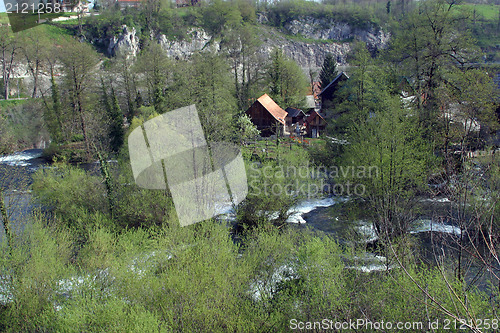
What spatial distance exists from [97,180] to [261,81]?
27351 mm

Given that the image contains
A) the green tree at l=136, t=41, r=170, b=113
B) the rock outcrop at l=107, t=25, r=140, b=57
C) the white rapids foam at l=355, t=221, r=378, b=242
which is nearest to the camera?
the white rapids foam at l=355, t=221, r=378, b=242

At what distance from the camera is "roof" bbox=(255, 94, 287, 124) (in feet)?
110

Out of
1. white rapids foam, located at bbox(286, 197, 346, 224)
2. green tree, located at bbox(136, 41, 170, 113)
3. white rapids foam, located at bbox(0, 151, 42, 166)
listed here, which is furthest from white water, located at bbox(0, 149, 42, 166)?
white rapids foam, located at bbox(286, 197, 346, 224)

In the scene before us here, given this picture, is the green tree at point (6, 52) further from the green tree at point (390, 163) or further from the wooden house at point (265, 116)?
the green tree at point (390, 163)

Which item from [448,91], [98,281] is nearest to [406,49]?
[448,91]

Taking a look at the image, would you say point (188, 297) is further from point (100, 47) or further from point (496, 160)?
point (100, 47)

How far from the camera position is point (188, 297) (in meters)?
7.70
